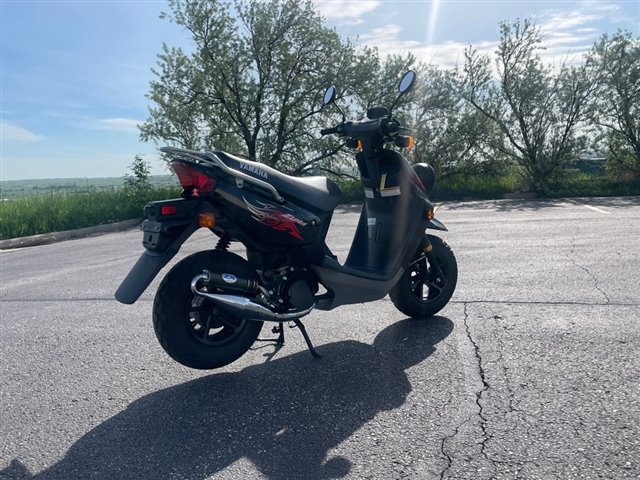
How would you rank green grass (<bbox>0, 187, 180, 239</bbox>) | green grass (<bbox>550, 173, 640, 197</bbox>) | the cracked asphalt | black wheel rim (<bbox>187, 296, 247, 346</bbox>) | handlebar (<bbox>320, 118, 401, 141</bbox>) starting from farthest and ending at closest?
green grass (<bbox>550, 173, 640, 197</bbox>) → green grass (<bbox>0, 187, 180, 239</bbox>) → handlebar (<bbox>320, 118, 401, 141</bbox>) → black wheel rim (<bbox>187, 296, 247, 346</bbox>) → the cracked asphalt

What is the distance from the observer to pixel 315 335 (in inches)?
174

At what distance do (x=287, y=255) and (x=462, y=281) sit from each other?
2.73 m

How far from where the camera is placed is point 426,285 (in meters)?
4.74

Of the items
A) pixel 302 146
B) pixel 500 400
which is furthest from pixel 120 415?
pixel 302 146

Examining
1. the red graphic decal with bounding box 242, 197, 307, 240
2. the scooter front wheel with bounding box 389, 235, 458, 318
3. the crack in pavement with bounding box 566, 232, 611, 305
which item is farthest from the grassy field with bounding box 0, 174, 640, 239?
the red graphic decal with bounding box 242, 197, 307, 240

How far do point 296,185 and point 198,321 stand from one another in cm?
108

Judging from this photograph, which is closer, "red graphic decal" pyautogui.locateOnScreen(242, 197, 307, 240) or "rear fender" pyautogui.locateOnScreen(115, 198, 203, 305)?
"rear fender" pyautogui.locateOnScreen(115, 198, 203, 305)

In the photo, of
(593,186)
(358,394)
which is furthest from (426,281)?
(593,186)

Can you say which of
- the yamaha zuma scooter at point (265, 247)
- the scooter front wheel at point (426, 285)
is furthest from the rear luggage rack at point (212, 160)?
the scooter front wheel at point (426, 285)

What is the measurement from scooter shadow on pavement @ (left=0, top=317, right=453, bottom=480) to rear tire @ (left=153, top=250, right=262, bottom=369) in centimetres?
19

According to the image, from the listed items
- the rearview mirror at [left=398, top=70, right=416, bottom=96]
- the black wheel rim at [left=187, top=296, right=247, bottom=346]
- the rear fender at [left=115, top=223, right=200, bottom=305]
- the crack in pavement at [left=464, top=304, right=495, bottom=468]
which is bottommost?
the crack in pavement at [left=464, top=304, right=495, bottom=468]

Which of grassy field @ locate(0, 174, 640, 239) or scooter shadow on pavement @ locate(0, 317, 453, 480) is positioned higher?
grassy field @ locate(0, 174, 640, 239)

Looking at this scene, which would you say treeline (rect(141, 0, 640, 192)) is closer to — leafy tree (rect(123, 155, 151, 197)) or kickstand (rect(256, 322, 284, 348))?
leafy tree (rect(123, 155, 151, 197))

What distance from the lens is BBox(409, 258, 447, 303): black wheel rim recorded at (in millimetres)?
4621
